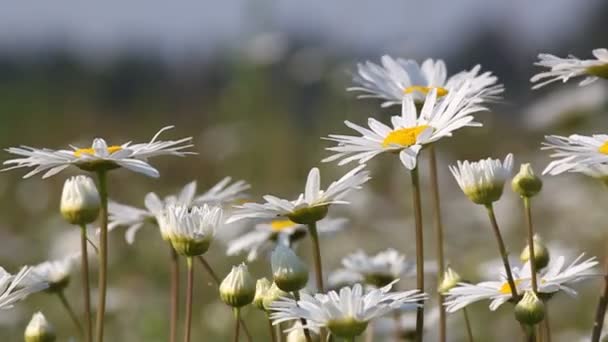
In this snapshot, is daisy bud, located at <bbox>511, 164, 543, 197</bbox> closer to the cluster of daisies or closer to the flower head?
the cluster of daisies

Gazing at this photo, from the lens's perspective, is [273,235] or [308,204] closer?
[308,204]

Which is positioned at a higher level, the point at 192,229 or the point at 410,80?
the point at 410,80


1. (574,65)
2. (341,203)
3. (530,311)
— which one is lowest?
(530,311)

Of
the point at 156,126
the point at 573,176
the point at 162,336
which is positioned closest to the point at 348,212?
the point at 162,336

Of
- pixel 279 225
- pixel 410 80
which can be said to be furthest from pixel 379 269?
pixel 410 80

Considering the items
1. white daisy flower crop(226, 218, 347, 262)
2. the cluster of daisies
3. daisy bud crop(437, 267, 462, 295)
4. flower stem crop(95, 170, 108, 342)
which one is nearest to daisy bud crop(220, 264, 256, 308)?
the cluster of daisies

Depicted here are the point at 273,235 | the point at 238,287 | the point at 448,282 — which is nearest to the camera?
the point at 238,287

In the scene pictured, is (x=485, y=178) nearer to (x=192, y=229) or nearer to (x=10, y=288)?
(x=192, y=229)
